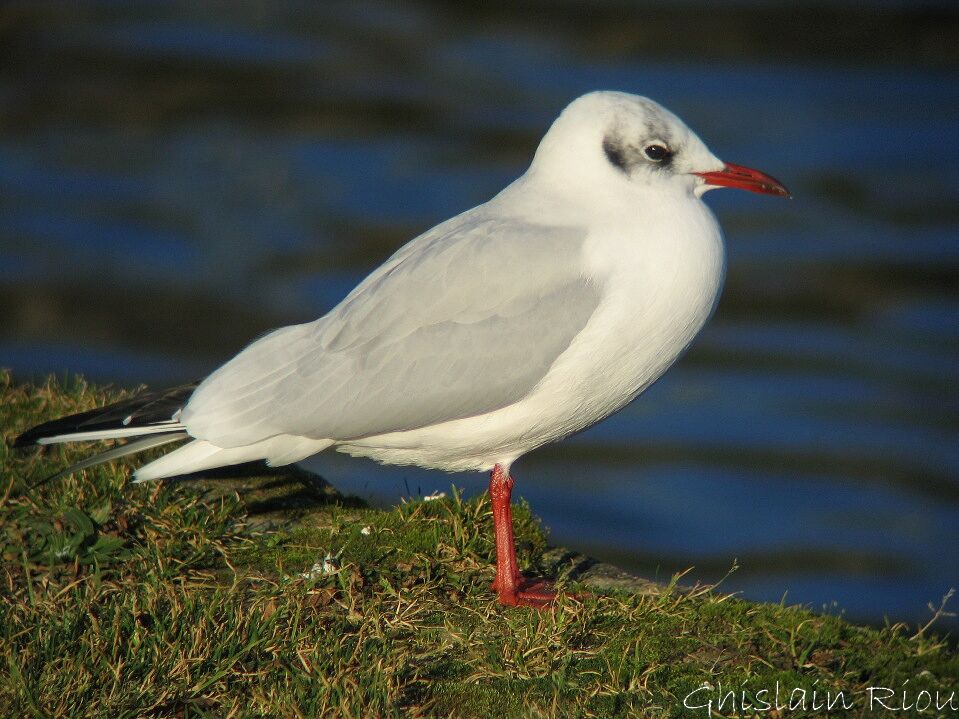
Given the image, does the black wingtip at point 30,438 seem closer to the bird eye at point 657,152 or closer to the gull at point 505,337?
the gull at point 505,337

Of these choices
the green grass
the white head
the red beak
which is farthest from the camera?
the red beak

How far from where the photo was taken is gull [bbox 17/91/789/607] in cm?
467

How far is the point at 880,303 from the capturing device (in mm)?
12875

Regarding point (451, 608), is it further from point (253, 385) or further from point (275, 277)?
point (275, 277)

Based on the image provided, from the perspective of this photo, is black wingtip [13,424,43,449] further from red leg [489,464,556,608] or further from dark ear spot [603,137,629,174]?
dark ear spot [603,137,629,174]

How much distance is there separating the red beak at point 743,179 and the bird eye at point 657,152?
5.7 inches

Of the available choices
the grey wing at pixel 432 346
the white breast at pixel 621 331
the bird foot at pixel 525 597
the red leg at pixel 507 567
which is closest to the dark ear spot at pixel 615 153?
the white breast at pixel 621 331

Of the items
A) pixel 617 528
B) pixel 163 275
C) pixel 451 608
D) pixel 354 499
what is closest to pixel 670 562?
pixel 617 528

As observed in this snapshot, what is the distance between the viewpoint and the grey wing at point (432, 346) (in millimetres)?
4688

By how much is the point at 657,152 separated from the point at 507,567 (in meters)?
1.61

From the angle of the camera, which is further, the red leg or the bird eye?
the bird eye

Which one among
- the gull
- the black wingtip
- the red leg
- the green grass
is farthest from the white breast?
the black wingtip

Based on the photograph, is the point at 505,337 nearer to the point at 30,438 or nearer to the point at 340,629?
the point at 340,629

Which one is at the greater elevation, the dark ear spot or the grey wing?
the dark ear spot
